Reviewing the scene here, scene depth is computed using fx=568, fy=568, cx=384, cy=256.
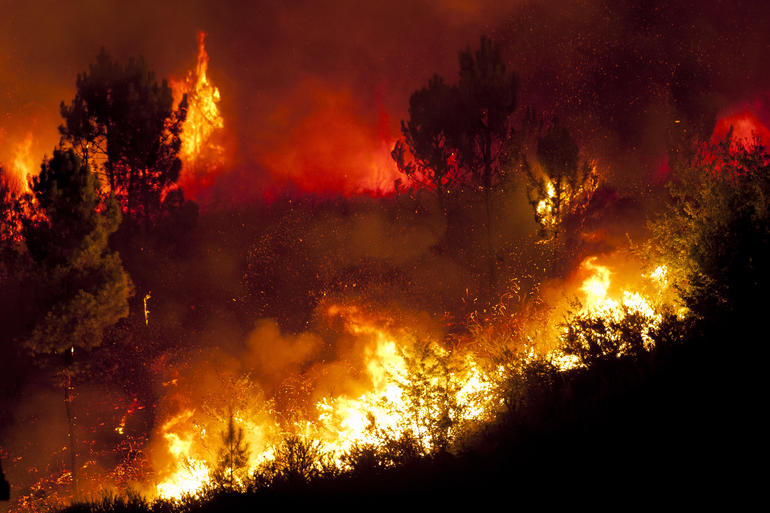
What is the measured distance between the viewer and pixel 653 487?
7535 millimetres

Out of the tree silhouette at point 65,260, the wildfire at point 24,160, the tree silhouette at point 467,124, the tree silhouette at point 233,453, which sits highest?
the wildfire at point 24,160

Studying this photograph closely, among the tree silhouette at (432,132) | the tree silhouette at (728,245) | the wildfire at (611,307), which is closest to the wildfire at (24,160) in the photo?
the tree silhouette at (432,132)

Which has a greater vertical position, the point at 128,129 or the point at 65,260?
the point at 128,129

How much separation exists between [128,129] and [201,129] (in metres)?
21.1

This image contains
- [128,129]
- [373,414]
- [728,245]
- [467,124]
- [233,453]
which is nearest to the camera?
[728,245]

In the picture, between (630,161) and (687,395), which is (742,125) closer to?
(630,161)

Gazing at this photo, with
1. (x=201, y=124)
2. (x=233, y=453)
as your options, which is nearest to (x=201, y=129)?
(x=201, y=124)

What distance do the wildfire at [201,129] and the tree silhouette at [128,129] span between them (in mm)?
17278

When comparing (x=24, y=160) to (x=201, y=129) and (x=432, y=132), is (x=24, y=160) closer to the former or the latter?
(x=201, y=129)

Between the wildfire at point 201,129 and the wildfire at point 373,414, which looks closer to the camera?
the wildfire at point 373,414

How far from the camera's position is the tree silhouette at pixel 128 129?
25484mm

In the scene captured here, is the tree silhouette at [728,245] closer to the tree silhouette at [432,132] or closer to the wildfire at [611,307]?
the wildfire at [611,307]

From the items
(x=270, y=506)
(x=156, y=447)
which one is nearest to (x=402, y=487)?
(x=270, y=506)

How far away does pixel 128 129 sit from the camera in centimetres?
2614
